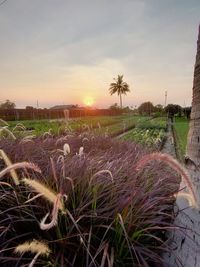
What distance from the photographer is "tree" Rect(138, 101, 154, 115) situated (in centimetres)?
12466

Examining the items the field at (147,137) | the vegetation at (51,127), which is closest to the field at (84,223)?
the vegetation at (51,127)

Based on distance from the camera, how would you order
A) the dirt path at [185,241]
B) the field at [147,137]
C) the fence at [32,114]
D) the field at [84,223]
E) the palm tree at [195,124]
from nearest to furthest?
the field at [84,223], the dirt path at [185,241], the palm tree at [195,124], the field at [147,137], the fence at [32,114]

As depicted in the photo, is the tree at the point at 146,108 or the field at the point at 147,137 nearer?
the field at the point at 147,137

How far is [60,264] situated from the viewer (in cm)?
186

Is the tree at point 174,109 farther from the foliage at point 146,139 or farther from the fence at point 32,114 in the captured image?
the foliage at point 146,139

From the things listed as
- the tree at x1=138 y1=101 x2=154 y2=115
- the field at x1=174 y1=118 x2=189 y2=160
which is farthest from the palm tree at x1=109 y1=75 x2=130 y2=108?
the field at x1=174 y1=118 x2=189 y2=160

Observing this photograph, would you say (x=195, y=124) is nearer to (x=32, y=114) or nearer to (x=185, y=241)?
(x=185, y=241)

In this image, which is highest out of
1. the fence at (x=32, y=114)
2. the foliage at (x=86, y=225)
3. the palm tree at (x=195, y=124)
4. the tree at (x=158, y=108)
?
the palm tree at (x=195, y=124)

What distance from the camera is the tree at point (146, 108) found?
12466 centimetres

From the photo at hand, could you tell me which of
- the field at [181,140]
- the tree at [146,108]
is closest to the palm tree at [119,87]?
the tree at [146,108]

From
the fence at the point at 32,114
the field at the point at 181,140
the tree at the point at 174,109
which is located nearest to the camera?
the field at the point at 181,140

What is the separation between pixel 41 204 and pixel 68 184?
26cm

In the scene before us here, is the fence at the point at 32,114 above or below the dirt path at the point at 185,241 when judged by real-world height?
below

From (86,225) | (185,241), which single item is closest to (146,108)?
(185,241)
